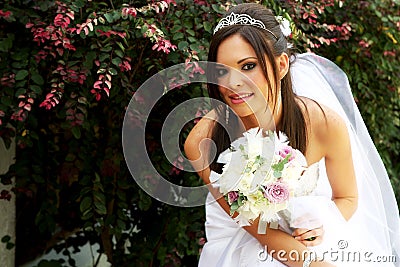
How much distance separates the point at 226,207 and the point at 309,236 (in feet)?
1.11

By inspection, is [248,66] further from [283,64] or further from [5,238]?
[5,238]

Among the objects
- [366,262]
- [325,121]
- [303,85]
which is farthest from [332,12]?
[366,262]

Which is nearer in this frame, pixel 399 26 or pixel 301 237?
pixel 301 237

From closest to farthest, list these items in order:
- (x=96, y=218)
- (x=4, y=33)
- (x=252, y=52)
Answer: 1. (x=252, y=52)
2. (x=4, y=33)
3. (x=96, y=218)

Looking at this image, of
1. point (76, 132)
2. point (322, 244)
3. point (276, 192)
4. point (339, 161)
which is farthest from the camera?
point (76, 132)

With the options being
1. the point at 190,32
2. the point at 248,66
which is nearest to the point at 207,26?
the point at 190,32

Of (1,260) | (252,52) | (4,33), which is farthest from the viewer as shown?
(1,260)

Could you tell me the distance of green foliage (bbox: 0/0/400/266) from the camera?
8.63 ft

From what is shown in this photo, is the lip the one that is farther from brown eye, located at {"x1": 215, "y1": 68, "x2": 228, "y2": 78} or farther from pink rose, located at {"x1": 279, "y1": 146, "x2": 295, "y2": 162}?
pink rose, located at {"x1": 279, "y1": 146, "x2": 295, "y2": 162}

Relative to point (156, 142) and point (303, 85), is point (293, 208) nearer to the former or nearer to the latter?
point (303, 85)

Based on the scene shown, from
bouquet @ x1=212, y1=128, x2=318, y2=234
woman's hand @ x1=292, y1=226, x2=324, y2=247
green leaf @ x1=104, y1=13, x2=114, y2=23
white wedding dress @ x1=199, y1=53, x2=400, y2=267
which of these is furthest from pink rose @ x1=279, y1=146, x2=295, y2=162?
green leaf @ x1=104, y1=13, x2=114, y2=23

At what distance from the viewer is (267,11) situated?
2.36 m

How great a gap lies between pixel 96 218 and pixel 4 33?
0.99 metres

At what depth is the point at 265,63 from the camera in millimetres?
2270
